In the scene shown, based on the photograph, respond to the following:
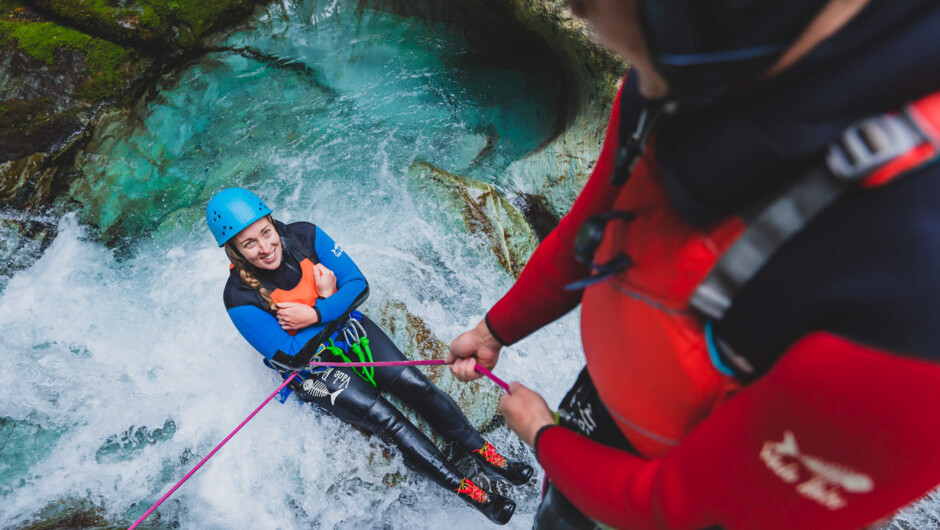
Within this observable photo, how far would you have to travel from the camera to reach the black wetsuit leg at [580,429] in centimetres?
130

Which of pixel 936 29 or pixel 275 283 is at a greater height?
pixel 936 29

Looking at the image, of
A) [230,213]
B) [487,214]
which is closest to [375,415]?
[230,213]

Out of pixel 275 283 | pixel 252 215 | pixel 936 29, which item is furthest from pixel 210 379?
pixel 936 29

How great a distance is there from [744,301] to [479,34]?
5092mm

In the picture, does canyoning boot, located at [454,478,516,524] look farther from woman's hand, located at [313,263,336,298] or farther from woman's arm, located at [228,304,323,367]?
woman's hand, located at [313,263,336,298]

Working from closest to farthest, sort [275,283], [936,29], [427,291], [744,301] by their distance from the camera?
[936,29] → [744,301] → [275,283] → [427,291]

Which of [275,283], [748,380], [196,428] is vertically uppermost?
[748,380]

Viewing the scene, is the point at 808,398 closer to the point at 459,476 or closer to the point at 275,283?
the point at 459,476

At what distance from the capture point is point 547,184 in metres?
4.66

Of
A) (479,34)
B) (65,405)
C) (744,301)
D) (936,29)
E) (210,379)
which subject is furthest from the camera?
(479,34)

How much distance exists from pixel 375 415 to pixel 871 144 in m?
2.72

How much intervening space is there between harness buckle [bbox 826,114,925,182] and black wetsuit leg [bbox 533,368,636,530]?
0.85 meters

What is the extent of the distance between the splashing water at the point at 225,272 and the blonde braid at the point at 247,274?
0.91 meters

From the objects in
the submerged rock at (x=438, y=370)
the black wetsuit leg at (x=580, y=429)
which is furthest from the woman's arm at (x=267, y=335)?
the black wetsuit leg at (x=580, y=429)
